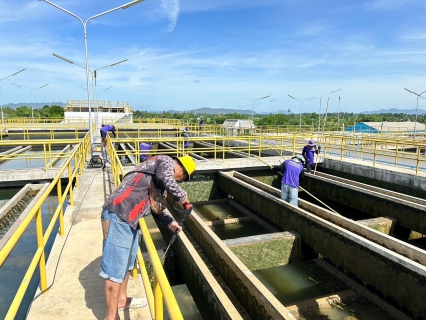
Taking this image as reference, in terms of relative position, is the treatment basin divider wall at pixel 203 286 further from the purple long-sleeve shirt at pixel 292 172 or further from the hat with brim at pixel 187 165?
the purple long-sleeve shirt at pixel 292 172

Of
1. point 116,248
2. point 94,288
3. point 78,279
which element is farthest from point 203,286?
point 116,248

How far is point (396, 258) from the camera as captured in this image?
450 centimetres

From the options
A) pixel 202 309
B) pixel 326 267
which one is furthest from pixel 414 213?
pixel 202 309

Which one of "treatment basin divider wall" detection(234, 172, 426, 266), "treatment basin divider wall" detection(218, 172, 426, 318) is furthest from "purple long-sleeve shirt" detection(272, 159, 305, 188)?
"treatment basin divider wall" detection(234, 172, 426, 266)

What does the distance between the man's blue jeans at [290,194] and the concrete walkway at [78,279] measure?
4.13 meters

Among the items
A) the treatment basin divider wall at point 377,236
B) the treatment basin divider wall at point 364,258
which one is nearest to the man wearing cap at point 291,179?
the treatment basin divider wall at point 364,258

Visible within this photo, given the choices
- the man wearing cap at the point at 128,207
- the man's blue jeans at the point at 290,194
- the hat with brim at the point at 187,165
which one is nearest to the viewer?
the man wearing cap at the point at 128,207

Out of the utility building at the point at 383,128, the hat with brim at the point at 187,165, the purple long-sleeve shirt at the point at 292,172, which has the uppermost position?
the utility building at the point at 383,128

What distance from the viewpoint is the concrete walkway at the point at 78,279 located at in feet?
9.58

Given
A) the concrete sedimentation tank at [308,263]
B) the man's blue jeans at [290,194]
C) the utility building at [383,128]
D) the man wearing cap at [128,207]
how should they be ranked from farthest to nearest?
1. the utility building at [383,128]
2. the man's blue jeans at [290,194]
3. the concrete sedimentation tank at [308,263]
4. the man wearing cap at [128,207]

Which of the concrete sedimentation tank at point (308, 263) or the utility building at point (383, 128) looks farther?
the utility building at point (383, 128)

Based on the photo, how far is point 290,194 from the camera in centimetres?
728

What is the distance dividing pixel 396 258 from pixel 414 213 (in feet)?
9.98

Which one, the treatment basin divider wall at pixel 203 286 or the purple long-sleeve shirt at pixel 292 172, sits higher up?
the purple long-sleeve shirt at pixel 292 172
